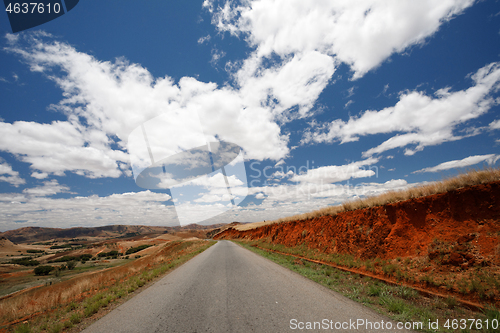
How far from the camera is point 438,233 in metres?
7.55

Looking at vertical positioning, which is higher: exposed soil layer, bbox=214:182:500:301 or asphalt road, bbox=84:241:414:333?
exposed soil layer, bbox=214:182:500:301

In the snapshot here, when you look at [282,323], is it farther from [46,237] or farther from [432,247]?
[46,237]

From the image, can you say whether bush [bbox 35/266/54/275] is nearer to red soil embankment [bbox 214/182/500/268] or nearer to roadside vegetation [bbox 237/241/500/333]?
red soil embankment [bbox 214/182/500/268]

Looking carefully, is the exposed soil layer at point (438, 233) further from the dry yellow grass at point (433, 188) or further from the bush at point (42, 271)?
the bush at point (42, 271)

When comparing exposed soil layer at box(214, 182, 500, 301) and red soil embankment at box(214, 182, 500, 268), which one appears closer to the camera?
exposed soil layer at box(214, 182, 500, 301)

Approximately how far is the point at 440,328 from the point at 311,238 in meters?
14.5

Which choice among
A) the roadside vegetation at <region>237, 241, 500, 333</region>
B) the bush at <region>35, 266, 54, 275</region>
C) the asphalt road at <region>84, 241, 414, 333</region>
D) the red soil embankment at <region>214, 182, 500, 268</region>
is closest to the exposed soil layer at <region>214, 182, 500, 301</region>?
the red soil embankment at <region>214, 182, 500, 268</region>

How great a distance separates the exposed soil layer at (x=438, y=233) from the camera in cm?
611

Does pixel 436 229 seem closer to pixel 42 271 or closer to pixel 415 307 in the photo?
pixel 415 307

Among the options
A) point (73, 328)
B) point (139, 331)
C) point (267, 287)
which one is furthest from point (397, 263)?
point (73, 328)

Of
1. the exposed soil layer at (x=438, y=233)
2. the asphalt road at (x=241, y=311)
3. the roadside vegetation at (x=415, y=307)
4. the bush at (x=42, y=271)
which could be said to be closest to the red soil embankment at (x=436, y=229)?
the exposed soil layer at (x=438, y=233)

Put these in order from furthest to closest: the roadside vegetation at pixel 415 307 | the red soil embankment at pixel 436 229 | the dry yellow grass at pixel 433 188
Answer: the dry yellow grass at pixel 433 188 → the red soil embankment at pixel 436 229 → the roadside vegetation at pixel 415 307

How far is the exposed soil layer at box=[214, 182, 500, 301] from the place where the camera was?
611 centimetres

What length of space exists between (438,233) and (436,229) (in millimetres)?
252
